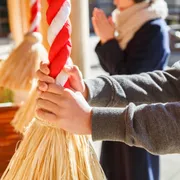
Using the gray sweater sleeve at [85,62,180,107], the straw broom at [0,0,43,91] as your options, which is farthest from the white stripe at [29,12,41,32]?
the gray sweater sleeve at [85,62,180,107]

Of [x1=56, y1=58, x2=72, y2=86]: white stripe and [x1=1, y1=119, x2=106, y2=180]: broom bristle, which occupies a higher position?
[x1=56, y1=58, x2=72, y2=86]: white stripe

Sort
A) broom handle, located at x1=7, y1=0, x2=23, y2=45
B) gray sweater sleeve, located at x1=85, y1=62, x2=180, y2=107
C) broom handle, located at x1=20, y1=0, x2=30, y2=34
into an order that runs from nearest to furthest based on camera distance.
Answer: gray sweater sleeve, located at x1=85, y1=62, x2=180, y2=107 < broom handle, located at x1=20, y1=0, x2=30, y2=34 < broom handle, located at x1=7, y1=0, x2=23, y2=45

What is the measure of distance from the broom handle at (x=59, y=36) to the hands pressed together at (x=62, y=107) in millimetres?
13

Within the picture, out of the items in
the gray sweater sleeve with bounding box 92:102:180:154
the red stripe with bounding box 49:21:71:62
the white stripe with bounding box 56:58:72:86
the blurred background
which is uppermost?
the red stripe with bounding box 49:21:71:62

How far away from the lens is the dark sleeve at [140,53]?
4.23 feet

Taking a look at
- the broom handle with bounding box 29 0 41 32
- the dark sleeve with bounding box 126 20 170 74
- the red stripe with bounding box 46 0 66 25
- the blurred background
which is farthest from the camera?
the blurred background

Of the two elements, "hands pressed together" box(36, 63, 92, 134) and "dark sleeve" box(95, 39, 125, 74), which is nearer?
"hands pressed together" box(36, 63, 92, 134)

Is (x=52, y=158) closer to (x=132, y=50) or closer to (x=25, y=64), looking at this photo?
(x=25, y=64)

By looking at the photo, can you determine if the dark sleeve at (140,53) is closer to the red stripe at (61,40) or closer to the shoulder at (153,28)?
the shoulder at (153,28)

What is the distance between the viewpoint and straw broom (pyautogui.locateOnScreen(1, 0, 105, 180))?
2.02 feet

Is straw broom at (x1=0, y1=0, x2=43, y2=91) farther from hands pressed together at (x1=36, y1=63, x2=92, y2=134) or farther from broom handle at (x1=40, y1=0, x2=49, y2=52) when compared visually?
hands pressed together at (x1=36, y1=63, x2=92, y2=134)

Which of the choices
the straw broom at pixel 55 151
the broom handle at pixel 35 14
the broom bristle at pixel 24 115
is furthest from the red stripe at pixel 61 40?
the broom handle at pixel 35 14

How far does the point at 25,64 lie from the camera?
1216 mm

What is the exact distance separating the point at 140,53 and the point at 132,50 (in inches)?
1.6
